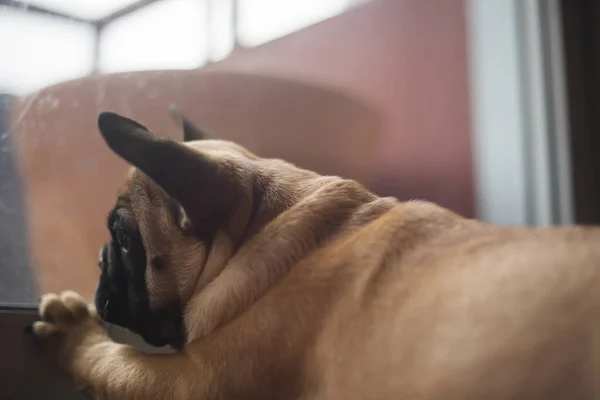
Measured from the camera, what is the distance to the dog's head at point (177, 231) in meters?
0.96

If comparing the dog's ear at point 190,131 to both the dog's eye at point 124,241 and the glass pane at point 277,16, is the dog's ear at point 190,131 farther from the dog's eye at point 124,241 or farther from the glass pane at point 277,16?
the glass pane at point 277,16

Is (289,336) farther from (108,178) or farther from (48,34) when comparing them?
(48,34)

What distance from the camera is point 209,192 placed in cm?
95

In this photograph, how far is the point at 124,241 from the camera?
1.04 meters

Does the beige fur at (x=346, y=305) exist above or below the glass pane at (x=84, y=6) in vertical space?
below

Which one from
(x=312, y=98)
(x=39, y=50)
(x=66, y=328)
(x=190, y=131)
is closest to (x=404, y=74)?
(x=312, y=98)

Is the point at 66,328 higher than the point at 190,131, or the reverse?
the point at 190,131

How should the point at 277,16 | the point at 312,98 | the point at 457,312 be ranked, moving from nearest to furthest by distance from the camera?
the point at 457,312 < the point at 312,98 < the point at 277,16

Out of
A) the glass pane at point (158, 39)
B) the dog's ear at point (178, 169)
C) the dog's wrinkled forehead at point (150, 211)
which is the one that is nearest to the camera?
the dog's ear at point (178, 169)

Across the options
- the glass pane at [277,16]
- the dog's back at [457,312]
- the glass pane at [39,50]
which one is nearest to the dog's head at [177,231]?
the dog's back at [457,312]

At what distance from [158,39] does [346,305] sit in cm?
90

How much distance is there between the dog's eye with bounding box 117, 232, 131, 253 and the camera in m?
1.04

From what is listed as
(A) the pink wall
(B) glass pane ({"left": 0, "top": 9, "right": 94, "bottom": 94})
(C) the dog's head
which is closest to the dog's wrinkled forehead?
(C) the dog's head

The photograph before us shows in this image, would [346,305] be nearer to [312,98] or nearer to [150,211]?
[150,211]
